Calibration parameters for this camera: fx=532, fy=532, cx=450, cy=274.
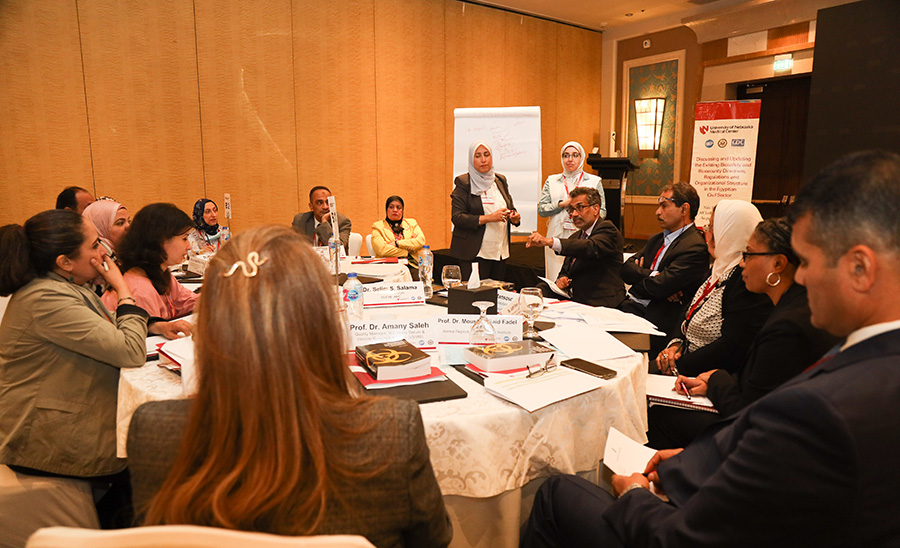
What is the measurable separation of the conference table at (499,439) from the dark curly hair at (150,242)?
28.8 inches

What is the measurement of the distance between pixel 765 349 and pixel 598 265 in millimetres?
2067

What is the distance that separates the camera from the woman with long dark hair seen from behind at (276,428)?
812 mm

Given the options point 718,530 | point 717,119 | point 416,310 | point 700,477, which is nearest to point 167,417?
point 718,530

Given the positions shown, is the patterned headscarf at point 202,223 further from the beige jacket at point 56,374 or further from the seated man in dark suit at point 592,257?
the beige jacket at point 56,374

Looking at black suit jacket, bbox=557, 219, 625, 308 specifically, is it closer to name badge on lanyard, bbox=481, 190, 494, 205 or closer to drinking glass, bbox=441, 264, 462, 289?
drinking glass, bbox=441, 264, 462, 289

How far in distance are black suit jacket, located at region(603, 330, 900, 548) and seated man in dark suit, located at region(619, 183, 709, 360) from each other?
A: 212cm

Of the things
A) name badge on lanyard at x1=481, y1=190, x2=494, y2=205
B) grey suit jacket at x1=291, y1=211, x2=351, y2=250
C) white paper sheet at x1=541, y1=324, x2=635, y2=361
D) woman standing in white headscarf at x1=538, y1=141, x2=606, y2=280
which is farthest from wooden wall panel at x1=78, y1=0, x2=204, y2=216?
white paper sheet at x1=541, y1=324, x2=635, y2=361

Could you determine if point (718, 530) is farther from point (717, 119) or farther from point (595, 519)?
point (717, 119)

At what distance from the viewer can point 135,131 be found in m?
5.82

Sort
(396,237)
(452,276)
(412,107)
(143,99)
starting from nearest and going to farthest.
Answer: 1. (452,276)
2. (396,237)
3. (143,99)
4. (412,107)

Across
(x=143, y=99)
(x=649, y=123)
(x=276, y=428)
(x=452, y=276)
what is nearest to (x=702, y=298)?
(x=452, y=276)

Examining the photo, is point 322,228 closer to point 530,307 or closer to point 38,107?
point 38,107

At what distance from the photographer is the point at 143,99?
5.82 m

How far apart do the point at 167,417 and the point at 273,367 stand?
0.25 metres
